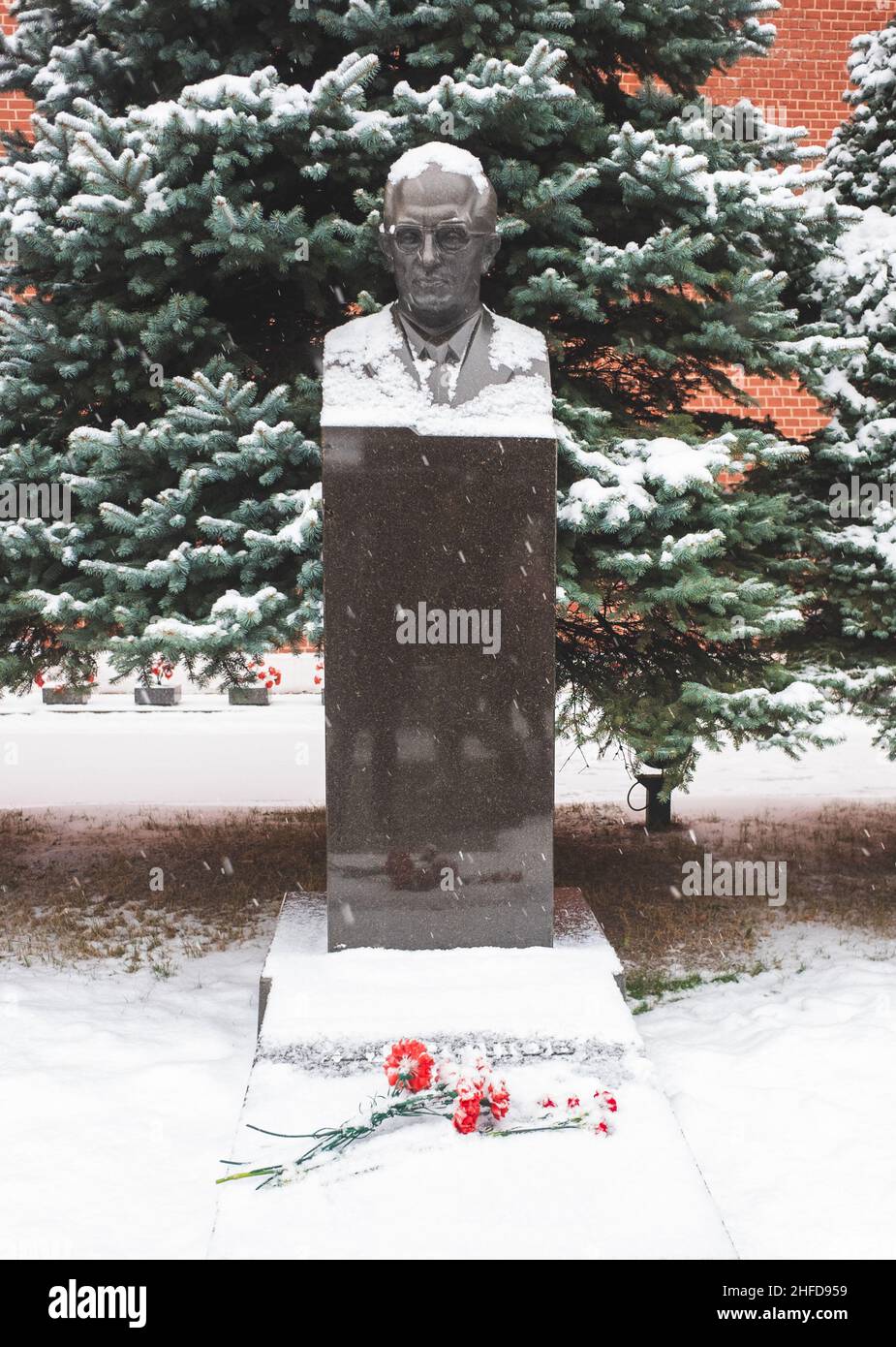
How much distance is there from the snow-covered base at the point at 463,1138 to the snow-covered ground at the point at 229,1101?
0.46ft

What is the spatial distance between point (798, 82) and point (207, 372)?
4.97 m

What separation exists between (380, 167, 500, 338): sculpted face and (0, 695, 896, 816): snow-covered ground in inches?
144

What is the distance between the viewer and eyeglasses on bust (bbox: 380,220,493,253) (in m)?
3.30

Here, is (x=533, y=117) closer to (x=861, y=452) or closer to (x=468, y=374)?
(x=468, y=374)

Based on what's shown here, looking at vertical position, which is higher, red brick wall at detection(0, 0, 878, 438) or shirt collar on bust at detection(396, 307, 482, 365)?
red brick wall at detection(0, 0, 878, 438)

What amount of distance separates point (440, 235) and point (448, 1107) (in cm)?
245

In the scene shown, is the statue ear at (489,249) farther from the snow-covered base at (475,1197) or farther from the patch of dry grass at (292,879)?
the patch of dry grass at (292,879)

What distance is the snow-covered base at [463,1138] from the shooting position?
2070mm

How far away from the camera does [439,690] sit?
11.1 ft

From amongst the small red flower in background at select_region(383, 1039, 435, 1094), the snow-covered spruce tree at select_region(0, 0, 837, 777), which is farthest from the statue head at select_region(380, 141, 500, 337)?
the small red flower in background at select_region(383, 1039, 435, 1094)

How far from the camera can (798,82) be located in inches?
278

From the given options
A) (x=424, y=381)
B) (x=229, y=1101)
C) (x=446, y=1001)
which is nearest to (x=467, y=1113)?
(x=446, y=1001)

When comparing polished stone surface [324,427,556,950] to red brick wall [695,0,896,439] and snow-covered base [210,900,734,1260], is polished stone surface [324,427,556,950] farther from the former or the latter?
red brick wall [695,0,896,439]

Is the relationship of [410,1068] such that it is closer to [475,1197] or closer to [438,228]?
[475,1197]
